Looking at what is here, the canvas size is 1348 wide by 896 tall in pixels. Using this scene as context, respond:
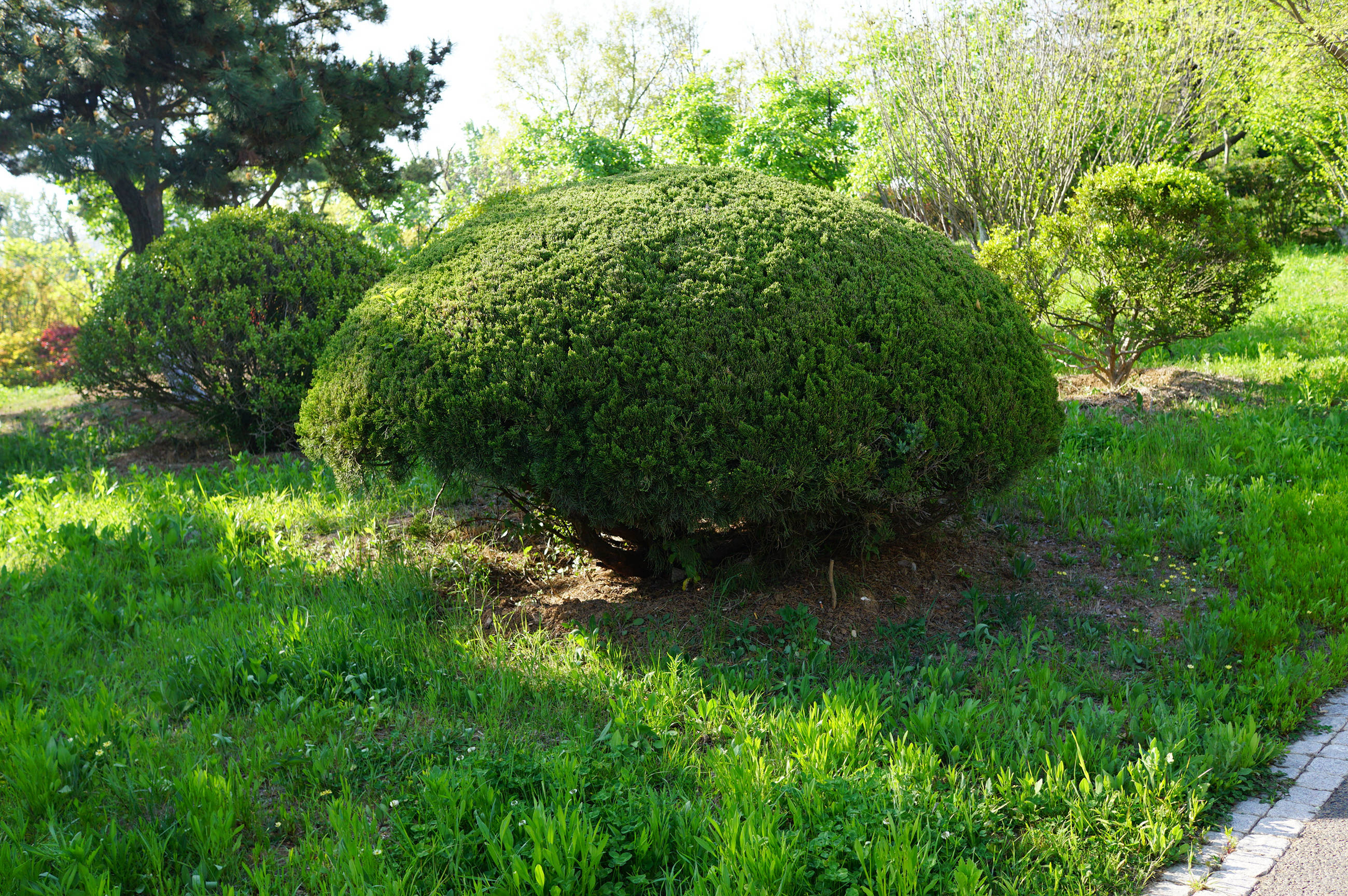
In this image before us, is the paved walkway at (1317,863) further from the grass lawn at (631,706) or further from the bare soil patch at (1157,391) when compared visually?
the bare soil patch at (1157,391)

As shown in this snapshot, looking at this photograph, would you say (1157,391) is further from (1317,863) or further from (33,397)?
(33,397)

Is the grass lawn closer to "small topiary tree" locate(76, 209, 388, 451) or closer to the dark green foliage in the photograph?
"small topiary tree" locate(76, 209, 388, 451)

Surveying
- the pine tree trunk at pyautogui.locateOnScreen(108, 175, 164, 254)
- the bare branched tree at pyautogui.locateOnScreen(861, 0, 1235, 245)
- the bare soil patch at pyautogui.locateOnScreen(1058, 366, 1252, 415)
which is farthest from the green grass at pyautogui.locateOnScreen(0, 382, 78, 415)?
the bare soil patch at pyautogui.locateOnScreen(1058, 366, 1252, 415)

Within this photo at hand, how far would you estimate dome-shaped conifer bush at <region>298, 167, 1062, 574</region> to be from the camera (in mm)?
3721

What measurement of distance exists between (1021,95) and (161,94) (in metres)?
11.6

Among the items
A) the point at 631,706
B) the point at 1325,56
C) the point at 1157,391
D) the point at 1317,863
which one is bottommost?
the point at 1317,863

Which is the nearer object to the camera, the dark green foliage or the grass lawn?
the grass lawn

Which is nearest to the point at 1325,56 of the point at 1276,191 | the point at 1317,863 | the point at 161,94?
the point at 1276,191

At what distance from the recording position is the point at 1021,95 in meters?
10.5

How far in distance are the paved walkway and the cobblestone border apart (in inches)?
0.9

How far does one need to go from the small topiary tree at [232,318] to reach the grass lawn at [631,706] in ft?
6.36

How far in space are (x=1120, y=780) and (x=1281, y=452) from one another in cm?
438

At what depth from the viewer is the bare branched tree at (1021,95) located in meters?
10.5

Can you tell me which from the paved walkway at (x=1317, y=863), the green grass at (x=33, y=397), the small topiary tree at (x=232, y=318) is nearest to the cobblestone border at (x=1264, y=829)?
the paved walkway at (x=1317, y=863)
